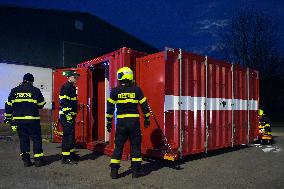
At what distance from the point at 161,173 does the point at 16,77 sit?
39.2 ft

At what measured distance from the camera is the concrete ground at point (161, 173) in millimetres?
5379

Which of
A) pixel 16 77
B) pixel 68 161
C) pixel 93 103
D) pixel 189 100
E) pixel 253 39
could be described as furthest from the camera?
pixel 253 39

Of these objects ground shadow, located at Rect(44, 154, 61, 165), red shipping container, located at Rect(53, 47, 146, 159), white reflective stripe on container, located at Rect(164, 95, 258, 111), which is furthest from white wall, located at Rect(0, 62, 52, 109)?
white reflective stripe on container, located at Rect(164, 95, 258, 111)

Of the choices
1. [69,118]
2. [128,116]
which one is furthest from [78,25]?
[128,116]

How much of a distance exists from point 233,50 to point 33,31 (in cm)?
2425

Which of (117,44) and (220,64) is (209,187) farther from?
(117,44)

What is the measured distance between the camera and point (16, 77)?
1573cm

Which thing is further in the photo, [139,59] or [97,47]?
[97,47]

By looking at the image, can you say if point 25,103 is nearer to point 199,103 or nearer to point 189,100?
Result: point 189,100

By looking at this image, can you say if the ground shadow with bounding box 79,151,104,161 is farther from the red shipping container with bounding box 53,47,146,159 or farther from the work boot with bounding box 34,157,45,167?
the work boot with bounding box 34,157,45,167

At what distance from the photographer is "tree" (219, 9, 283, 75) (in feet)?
111

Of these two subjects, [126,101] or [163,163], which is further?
[163,163]

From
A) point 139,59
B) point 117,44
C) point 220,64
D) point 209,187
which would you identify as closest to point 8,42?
point 117,44

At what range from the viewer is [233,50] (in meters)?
35.1
